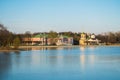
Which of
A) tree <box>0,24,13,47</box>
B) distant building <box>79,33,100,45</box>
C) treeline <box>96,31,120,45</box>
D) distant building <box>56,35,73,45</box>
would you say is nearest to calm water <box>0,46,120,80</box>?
tree <box>0,24,13,47</box>

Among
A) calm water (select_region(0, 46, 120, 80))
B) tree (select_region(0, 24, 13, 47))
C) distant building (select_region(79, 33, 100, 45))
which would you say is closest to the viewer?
calm water (select_region(0, 46, 120, 80))

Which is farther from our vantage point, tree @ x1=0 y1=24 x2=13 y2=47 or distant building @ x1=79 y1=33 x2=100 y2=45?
distant building @ x1=79 y1=33 x2=100 y2=45

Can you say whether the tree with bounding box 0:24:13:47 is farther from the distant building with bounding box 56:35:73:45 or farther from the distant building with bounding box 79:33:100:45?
the distant building with bounding box 79:33:100:45

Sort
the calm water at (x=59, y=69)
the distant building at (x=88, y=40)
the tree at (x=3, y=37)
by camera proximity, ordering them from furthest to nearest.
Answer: the distant building at (x=88, y=40), the tree at (x=3, y=37), the calm water at (x=59, y=69)

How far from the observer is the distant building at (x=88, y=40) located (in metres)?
112

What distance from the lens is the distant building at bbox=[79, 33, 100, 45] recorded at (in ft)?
368

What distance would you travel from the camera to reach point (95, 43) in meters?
117

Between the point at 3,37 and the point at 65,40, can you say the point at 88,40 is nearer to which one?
the point at 65,40

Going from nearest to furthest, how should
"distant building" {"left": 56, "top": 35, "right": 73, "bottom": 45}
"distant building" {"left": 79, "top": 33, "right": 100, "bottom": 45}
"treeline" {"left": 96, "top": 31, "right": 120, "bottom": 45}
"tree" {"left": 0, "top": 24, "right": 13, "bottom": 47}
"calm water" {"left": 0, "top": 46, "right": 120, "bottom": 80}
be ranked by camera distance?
"calm water" {"left": 0, "top": 46, "right": 120, "bottom": 80} < "tree" {"left": 0, "top": 24, "right": 13, "bottom": 47} < "distant building" {"left": 56, "top": 35, "right": 73, "bottom": 45} < "distant building" {"left": 79, "top": 33, "right": 100, "bottom": 45} < "treeline" {"left": 96, "top": 31, "right": 120, "bottom": 45}

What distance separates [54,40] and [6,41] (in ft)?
170

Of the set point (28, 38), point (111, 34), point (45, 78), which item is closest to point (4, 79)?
point (45, 78)

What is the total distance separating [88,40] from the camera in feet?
384

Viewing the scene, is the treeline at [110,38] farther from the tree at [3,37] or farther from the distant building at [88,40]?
the tree at [3,37]

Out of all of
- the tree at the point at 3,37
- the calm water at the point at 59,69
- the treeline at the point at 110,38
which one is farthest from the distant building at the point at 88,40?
the calm water at the point at 59,69
